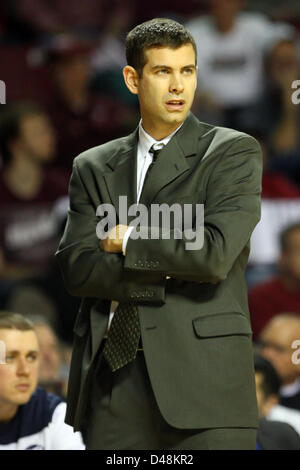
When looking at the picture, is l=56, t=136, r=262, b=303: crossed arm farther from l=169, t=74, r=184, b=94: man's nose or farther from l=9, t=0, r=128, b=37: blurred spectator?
l=9, t=0, r=128, b=37: blurred spectator

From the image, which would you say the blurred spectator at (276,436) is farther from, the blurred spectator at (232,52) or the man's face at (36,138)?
the blurred spectator at (232,52)

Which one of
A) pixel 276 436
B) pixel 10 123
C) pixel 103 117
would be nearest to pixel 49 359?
pixel 276 436

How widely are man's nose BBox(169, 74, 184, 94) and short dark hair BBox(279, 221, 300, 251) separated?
11.0ft

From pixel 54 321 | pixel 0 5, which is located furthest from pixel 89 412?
pixel 0 5

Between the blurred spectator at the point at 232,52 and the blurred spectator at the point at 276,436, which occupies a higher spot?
the blurred spectator at the point at 232,52

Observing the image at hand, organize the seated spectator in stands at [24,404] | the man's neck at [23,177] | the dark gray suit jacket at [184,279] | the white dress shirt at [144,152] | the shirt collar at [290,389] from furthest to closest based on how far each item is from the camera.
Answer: the man's neck at [23,177]
the shirt collar at [290,389]
the seated spectator in stands at [24,404]
the white dress shirt at [144,152]
the dark gray suit jacket at [184,279]

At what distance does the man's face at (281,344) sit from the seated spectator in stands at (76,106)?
2.26 meters

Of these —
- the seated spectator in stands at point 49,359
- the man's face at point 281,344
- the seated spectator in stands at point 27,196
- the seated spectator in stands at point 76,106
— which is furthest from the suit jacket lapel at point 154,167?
the seated spectator in stands at point 76,106

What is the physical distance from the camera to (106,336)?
9.30ft

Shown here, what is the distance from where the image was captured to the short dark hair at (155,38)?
2857mm
